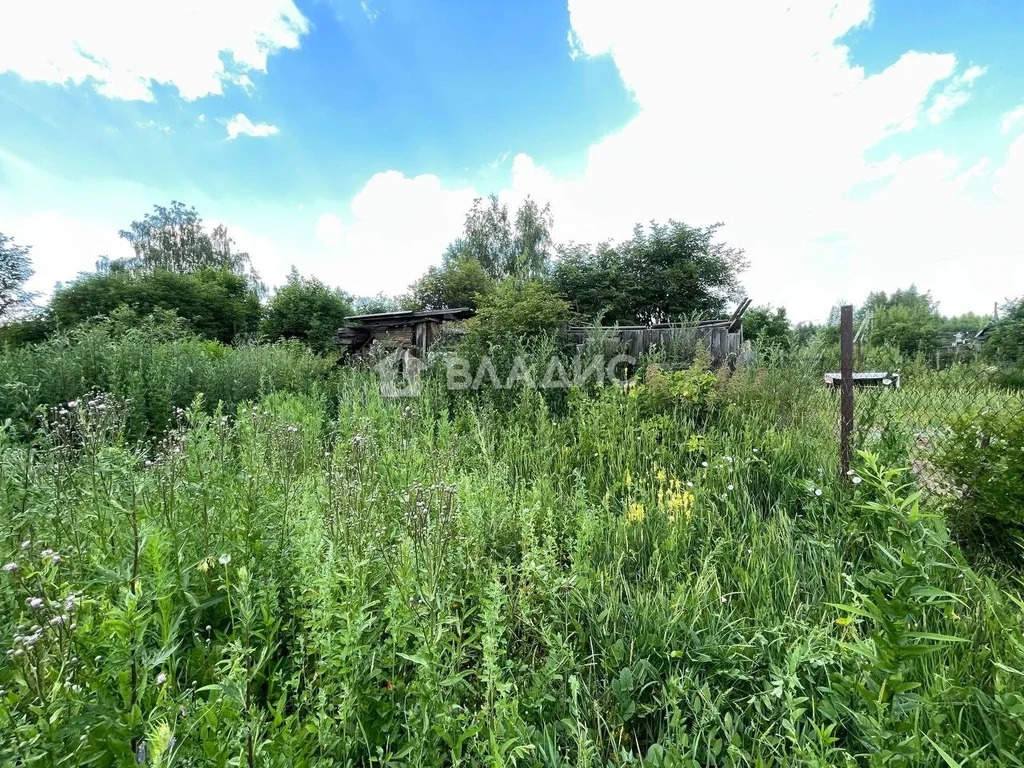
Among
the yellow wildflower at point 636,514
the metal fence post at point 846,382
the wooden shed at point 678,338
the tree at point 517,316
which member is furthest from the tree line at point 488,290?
the yellow wildflower at point 636,514

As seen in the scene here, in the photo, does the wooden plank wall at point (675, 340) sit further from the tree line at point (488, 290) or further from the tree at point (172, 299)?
the tree at point (172, 299)

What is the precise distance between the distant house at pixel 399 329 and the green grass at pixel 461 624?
5520 mm

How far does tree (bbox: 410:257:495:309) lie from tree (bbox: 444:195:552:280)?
7.84 feet

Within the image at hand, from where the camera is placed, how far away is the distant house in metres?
8.19

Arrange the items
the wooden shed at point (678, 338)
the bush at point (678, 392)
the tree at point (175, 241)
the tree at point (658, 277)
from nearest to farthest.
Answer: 1. the bush at point (678, 392)
2. the wooden shed at point (678, 338)
3. the tree at point (658, 277)
4. the tree at point (175, 241)

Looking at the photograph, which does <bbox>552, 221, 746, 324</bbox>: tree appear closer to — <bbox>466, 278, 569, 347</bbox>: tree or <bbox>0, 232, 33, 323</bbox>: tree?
<bbox>466, 278, 569, 347</bbox>: tree

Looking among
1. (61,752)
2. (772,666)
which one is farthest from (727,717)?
(61,752)

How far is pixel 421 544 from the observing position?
1.43 metres

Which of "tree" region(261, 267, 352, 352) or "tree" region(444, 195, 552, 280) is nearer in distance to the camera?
"tree" region(261, 267, 352, 352)

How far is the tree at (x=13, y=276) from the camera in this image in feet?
48.1

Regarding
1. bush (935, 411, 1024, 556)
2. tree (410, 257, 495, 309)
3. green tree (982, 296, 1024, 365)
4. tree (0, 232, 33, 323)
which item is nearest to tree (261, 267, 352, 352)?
tree (410, 257, 495, 309)

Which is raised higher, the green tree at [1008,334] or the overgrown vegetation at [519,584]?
the green tree at [1008,334]

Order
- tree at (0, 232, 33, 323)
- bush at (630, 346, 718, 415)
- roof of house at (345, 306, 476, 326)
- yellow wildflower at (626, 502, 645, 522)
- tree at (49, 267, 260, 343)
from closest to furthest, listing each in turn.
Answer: yellow wildflower at (626, 502, 645, 522), bush at (630, 346, 718, 415), roof of house at (345, 306, 476, 326), tree at (0, 232, 33, 323), tree at (49, 267, 260, 343)

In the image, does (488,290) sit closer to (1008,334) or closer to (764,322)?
(764,322)
